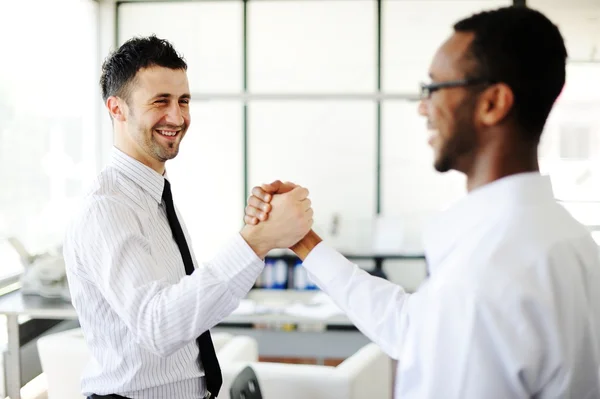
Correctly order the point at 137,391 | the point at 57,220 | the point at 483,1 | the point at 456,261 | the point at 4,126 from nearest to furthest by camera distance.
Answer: the point at 456,261
the point at 137,391
the point at 4,126
the point at 57,220
the point at 483,1

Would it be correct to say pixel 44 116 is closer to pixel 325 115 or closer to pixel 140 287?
pixel 325 115

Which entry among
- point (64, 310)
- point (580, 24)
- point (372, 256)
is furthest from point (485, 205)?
point (580, 24)

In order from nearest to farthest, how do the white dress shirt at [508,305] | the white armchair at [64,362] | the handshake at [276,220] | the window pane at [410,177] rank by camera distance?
the white dress shirt at [508,305] → the handshake at [276,220] → the white armchair at [64,362] → the window pane at [410,177]

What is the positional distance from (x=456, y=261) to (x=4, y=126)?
381 centimetres

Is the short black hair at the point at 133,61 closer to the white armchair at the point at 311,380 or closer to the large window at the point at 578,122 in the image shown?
the white armchair at the point at 311,380

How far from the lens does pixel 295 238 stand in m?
1.50

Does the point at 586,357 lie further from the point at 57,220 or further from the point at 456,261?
the point at 57,220

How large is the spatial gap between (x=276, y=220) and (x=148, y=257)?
29cm

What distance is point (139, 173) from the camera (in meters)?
1.58

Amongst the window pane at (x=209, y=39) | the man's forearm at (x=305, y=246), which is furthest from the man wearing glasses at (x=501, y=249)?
the window pane at (x=209, y=39)

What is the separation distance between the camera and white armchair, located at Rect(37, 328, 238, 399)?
276cm

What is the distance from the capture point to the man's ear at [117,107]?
164cm

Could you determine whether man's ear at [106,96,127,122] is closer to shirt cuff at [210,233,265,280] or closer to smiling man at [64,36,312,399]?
smiling man at [64,36,312,399]

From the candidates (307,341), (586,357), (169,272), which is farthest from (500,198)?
(307,341)
